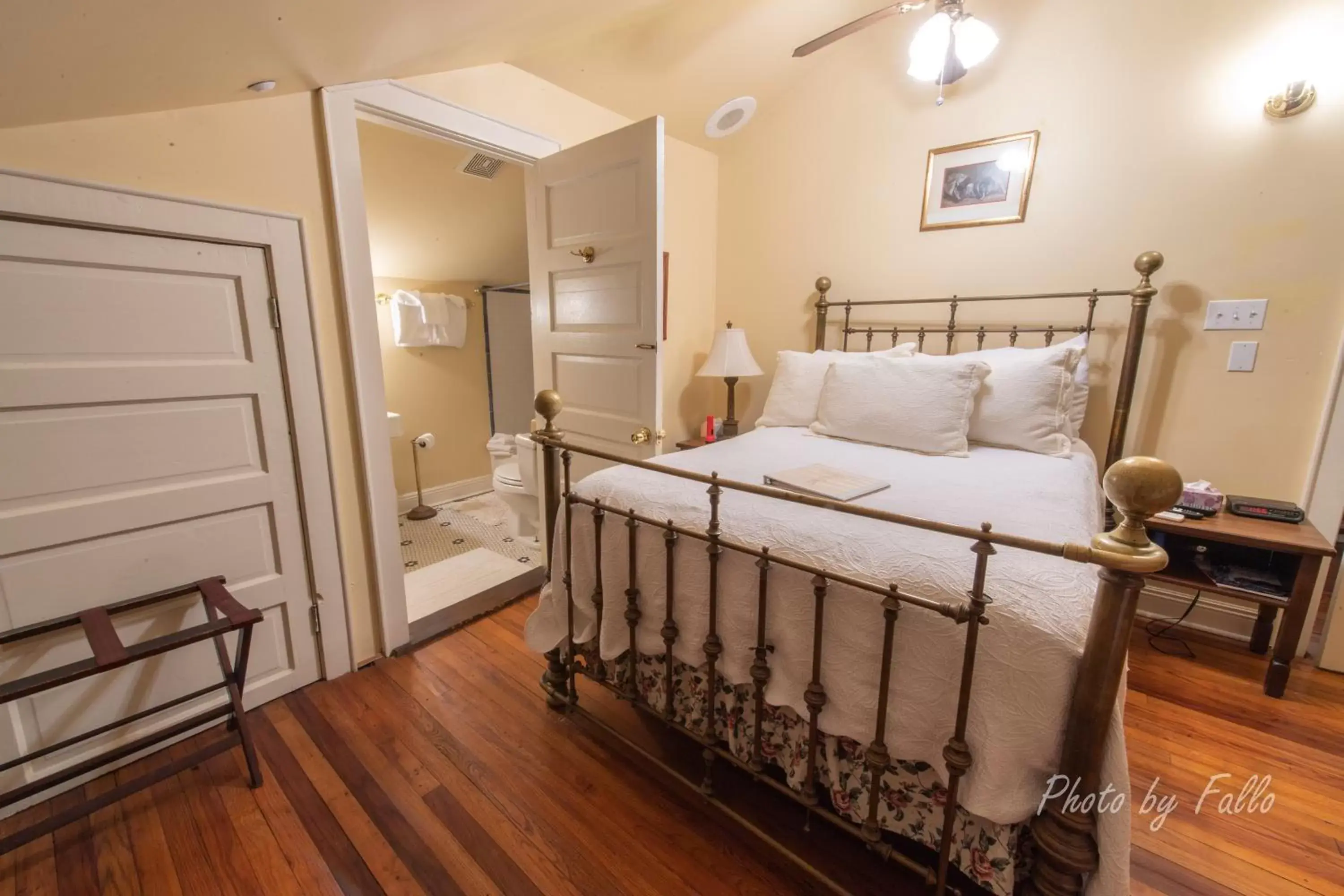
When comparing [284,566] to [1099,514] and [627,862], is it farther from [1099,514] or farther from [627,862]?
[1099,514]

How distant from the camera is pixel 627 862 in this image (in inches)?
50.1

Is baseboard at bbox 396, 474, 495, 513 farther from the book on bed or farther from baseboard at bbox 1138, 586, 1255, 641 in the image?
baseboard at bbox 1138, 586, 1255, 641

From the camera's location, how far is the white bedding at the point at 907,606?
90cm

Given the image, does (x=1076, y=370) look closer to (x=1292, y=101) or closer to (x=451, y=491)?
(x=1292, y=101)

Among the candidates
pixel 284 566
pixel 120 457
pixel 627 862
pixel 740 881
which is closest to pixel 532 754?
pixel 627 862

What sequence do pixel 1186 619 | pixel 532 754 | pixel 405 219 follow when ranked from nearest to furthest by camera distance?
1. pixel 532 754
2. pixel 1186 619
3. pixel 405 219

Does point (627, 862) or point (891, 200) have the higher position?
point (891, 200)

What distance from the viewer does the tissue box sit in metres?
1.95

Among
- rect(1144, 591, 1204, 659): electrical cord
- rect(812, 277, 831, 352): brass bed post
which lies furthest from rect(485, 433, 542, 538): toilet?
rect(1144, 591, 1204, 659): electrical cord

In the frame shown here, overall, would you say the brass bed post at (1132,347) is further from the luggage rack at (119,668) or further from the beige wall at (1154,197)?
the luggage rack at (119,668)

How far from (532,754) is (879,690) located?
1.08 metres

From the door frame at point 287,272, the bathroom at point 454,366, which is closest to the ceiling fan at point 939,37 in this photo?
the bathroom at point 454,366

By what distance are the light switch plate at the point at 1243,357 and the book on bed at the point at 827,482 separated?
1.62 m

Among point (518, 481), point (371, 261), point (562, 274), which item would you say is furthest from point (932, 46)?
point (518, 481)
